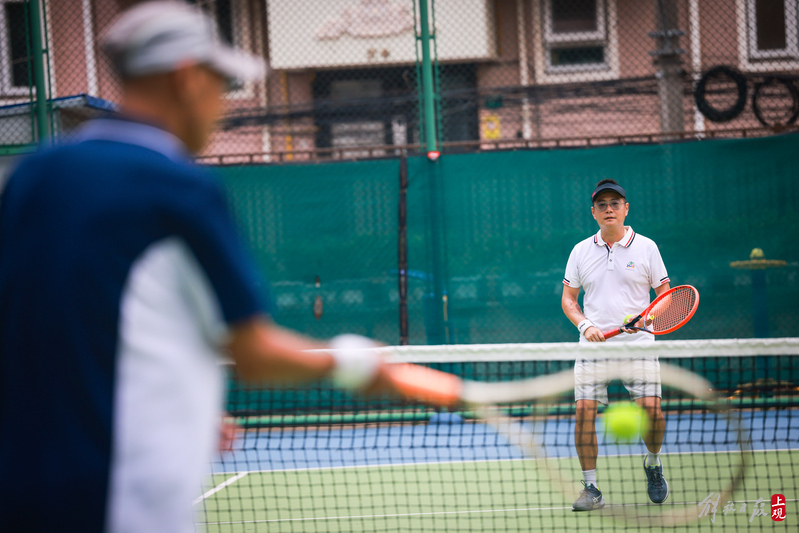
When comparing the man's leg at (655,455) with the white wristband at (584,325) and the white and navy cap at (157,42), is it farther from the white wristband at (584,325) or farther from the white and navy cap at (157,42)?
the white and navy cap at (157,42)

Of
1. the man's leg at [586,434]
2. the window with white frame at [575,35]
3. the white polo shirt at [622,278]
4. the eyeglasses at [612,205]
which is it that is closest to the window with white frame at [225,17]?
the window with white frame at [575,35]

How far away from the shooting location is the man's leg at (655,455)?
418 cm

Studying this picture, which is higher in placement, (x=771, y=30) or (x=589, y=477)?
(x=771, y=30)

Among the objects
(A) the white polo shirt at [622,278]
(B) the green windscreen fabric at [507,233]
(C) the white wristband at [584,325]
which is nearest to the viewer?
(C) the white wristband at [584,325]

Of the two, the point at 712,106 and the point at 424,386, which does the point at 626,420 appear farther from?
the point at 712,106

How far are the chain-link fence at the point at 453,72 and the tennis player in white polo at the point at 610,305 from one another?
198 cm

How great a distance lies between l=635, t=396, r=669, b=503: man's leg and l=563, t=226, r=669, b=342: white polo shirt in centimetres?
45

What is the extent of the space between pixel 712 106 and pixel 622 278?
349cm

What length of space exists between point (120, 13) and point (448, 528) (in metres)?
10.6

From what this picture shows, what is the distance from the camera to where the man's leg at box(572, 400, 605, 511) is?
4.18 metres

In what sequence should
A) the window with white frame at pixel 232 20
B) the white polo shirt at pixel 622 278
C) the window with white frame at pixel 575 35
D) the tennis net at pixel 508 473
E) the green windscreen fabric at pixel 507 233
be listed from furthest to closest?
the window with white frame at pixel 232 20, the window with white frame at pixel 575 35, the green windscreen fabric at pixel 507 233, the white polo shirt at pixel 622 278, the tennis net at pixel 508 473

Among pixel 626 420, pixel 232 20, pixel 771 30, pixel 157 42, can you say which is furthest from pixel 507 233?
pixel 232 20

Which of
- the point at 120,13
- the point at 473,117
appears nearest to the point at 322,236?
the point at 473,117

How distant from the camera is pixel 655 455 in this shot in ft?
13.7
